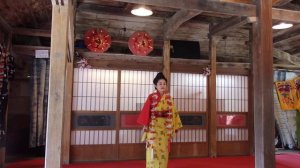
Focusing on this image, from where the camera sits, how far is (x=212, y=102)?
6219 millimetres

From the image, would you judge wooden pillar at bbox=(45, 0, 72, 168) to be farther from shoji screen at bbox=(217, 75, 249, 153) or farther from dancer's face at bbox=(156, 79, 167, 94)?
shoji screen at bbox=(217, 75, 249, 153)

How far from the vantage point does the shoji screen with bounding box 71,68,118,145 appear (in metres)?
5.47

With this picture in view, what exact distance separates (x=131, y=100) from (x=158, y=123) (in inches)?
75.4

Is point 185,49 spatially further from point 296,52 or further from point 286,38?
point 296,52

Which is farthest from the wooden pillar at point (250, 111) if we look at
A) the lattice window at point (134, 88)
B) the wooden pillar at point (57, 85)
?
the wooden pillar at point (57, 85)

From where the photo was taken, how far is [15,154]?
584 cm

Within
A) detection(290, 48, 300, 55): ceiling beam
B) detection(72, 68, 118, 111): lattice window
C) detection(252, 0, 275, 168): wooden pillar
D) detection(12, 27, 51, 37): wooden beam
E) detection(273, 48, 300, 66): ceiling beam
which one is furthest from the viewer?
detection(290, 48, 300, 55): ceiling beam

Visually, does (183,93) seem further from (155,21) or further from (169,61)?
(155,21)

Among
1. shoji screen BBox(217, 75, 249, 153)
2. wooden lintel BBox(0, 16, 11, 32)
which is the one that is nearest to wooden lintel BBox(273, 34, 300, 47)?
shoji screen BBox(217, 75, 249, 153)

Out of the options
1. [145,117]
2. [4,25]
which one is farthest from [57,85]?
[4,25]

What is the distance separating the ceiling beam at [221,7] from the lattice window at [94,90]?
8.38 ft

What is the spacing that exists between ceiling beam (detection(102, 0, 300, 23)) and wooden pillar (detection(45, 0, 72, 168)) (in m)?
0.96

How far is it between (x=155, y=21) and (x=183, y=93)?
169cm

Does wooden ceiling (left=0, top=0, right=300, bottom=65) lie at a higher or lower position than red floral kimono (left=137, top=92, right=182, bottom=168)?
higher
